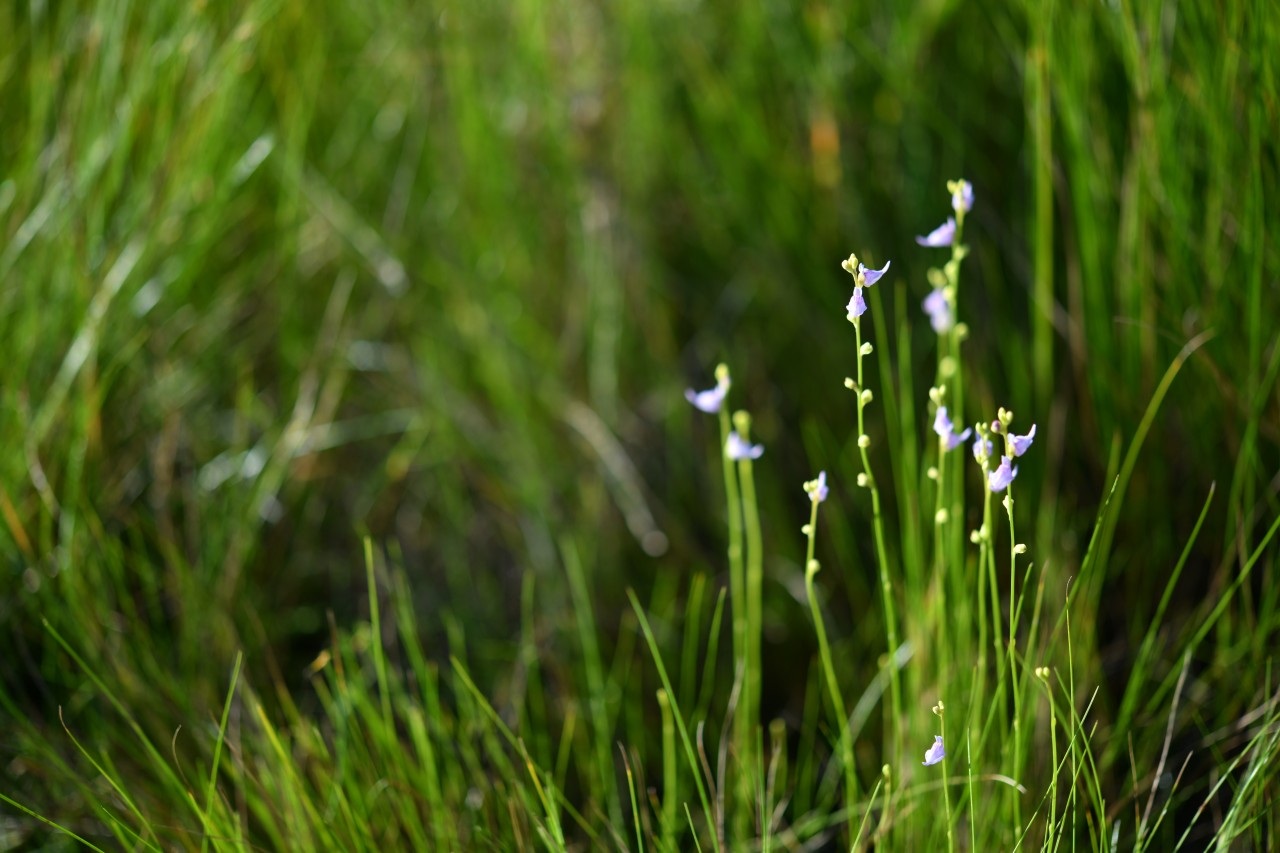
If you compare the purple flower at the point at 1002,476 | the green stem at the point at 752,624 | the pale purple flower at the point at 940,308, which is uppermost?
the purple flower at the point at 1002,476

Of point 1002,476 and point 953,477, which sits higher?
point 1002,476

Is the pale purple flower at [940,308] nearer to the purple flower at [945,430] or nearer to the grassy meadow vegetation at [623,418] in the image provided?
the grassy meadow vegetation at [623,418]

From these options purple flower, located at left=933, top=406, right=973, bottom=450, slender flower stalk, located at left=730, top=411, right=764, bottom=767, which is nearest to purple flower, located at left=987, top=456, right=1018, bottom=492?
purple flower, located at left=933, top=406, right=973, bottom=450

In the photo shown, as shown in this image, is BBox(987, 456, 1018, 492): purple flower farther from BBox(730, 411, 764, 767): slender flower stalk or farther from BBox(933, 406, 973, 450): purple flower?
BBox(730, 411, 764, 767): slender flower stalk

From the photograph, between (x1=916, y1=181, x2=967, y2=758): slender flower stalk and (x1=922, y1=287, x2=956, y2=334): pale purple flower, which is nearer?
(x1=916, y1=181, x2=967, y2=758): slender flower stalk

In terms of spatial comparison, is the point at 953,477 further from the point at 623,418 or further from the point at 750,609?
the point at 623,418

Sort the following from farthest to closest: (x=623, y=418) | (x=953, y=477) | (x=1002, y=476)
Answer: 1. (x=623, y=418)
2. (x=953, y=477)
3. (x=1002, y=476)

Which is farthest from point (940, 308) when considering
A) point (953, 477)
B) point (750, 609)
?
point (750, 609)

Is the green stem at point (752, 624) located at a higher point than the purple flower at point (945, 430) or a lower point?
lower

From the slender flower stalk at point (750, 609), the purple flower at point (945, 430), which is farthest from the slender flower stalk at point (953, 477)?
the slender flower stalk at point (750, 609)
